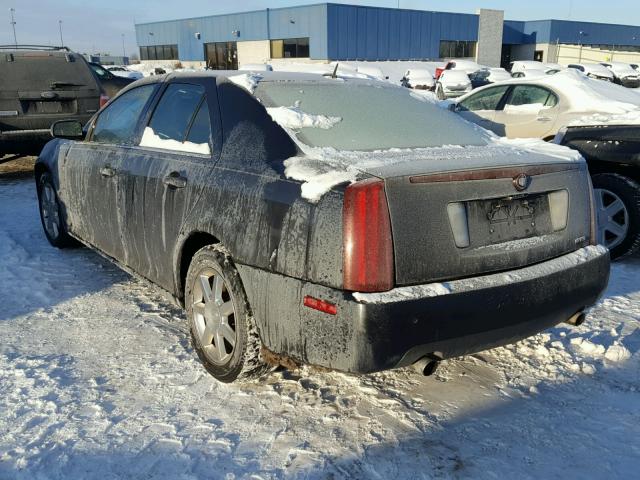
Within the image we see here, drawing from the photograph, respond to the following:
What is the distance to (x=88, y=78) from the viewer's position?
8.68m

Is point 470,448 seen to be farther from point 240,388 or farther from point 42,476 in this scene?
point 42,476

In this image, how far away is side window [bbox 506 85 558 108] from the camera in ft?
22.4

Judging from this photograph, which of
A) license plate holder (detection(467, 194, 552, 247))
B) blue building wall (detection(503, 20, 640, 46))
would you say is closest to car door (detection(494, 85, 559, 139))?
license plate holder (detection(467, 194, 552, 247))

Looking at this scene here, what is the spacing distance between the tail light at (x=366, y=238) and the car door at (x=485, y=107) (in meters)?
5.40

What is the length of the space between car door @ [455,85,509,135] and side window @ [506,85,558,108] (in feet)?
0.62

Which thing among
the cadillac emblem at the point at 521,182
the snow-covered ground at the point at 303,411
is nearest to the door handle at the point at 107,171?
the snow-covered ground at the point at 303,411

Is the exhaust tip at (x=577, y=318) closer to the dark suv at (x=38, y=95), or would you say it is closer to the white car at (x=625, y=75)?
the dark suv at (x=38, y=95)

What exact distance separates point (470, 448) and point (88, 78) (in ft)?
26.6

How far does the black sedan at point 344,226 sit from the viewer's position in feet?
7.70

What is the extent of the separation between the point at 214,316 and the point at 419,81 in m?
23.3

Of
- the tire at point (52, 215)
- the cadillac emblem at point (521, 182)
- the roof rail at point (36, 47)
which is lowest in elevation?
the tire at point (52, 215)

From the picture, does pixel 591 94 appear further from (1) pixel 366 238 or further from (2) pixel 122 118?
(1) pixel 366 238

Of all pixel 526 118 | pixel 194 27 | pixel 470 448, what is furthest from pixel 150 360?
pixel 194 27

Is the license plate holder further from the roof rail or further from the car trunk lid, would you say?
the roof rail
